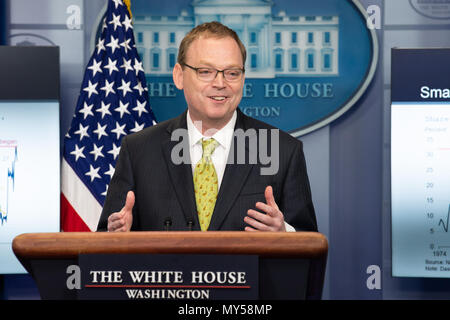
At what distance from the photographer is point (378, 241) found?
12.1ft

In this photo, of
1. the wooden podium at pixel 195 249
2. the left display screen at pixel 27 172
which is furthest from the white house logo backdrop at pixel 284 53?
the wooden podium at pixel 195 249

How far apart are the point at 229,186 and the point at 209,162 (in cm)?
18

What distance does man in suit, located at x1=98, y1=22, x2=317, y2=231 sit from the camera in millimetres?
1807

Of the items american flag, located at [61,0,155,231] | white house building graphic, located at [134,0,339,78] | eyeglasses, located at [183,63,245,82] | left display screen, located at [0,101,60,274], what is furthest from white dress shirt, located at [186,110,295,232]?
white house building graphic, located at [134,0,339,78]

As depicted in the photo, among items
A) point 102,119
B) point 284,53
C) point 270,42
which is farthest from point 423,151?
point 102,119

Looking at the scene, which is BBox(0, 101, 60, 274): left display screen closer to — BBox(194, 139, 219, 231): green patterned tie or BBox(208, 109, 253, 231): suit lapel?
BBox(194, 139, 219, 231): green patterned tie

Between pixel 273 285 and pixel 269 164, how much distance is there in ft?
3.07

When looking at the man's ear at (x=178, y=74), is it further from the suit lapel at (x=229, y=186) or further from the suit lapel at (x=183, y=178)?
the suit lapel at (x=229, y=186)

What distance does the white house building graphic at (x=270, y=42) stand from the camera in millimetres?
3633

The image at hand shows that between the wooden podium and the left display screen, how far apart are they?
Answer: 2.38m

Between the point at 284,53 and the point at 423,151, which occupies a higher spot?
the point at 284,53

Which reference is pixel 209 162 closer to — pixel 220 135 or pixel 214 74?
pixel 220 135

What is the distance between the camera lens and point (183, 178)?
1840mm

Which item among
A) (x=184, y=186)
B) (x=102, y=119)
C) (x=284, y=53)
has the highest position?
(x=284, y=53)
